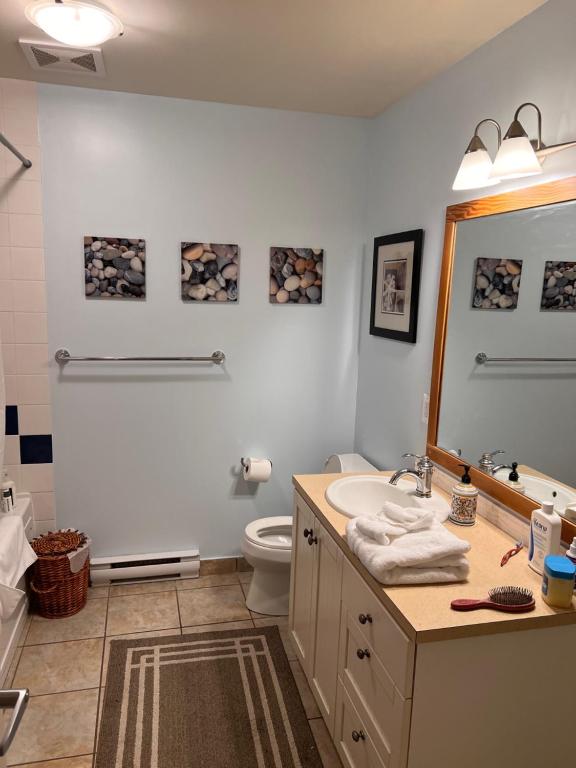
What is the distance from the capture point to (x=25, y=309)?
261 cm

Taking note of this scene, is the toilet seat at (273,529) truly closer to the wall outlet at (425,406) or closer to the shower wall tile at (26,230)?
the wall outlet at (425,406)

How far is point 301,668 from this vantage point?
7.61ft

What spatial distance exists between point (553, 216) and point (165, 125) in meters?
1.82

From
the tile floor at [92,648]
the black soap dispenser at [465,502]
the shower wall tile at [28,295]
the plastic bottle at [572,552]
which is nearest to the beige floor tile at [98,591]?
the tile floor at [92,648]

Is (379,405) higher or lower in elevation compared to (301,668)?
higher

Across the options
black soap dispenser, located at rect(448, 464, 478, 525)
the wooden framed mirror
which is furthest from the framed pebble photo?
black soap dispenser, located at rect(448, 464, 478, 525)

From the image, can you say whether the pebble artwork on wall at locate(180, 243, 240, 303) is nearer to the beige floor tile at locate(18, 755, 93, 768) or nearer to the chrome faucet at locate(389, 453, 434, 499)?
the chrome faucet at locate(389, 453, 434, 499)

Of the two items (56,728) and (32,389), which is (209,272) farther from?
(56,728)

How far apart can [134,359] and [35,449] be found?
63cm

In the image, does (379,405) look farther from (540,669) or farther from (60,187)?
(60,187)

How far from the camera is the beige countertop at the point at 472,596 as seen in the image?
129cm

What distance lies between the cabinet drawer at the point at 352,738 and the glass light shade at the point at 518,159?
1574 millimetres

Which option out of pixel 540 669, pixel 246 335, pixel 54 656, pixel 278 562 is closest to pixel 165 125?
pixel 246 335

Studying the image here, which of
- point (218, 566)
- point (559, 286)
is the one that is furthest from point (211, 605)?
point (559, 286)
